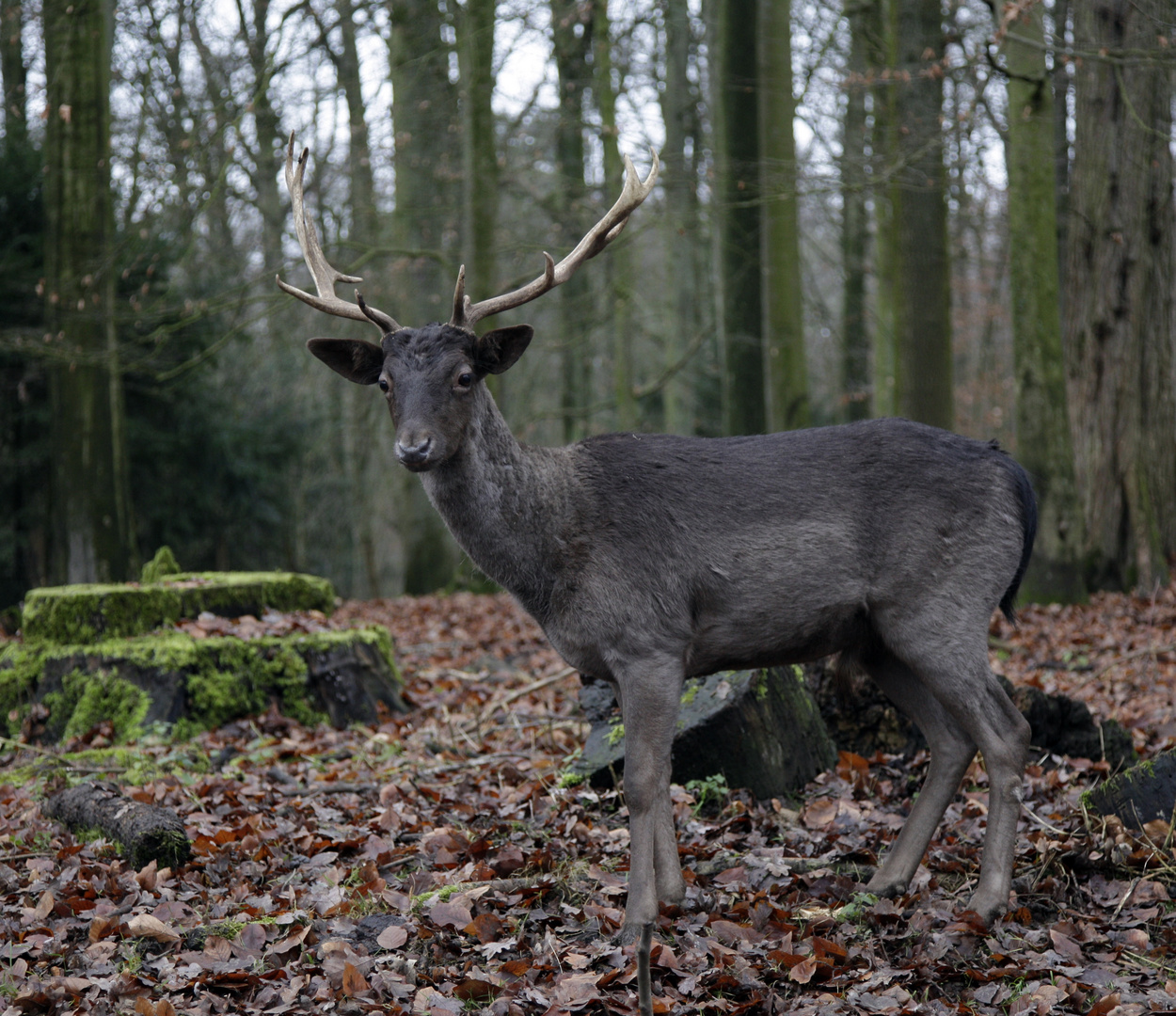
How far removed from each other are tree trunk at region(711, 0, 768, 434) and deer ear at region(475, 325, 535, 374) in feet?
31.5

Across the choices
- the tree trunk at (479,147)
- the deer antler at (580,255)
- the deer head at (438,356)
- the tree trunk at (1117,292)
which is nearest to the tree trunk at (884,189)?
the tree trunk at (1117,292)

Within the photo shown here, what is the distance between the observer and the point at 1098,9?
40.1 feet

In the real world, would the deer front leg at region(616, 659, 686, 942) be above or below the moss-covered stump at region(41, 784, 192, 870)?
above

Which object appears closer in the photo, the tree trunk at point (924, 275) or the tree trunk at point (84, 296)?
the tree trunk at point (924, 275)

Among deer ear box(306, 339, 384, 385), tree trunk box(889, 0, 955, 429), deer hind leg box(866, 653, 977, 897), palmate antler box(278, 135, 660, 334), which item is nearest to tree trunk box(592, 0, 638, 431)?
tree trunk box(889, 0, 955, 429)

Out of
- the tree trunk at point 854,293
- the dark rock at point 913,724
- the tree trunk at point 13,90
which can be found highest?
the tree trunk at point 13,90

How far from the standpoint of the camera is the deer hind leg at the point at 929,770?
498cm

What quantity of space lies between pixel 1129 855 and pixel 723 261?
40.8 ft

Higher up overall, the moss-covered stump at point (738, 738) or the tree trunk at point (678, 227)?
the tree trunk at point (678, 227)

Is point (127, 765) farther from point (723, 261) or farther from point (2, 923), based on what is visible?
point (723, 261)

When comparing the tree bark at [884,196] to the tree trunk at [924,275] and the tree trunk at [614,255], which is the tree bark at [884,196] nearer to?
the tree trunk at [924,275]

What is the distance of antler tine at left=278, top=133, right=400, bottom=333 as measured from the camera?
5285 mm

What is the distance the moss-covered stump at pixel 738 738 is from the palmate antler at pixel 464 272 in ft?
7.96

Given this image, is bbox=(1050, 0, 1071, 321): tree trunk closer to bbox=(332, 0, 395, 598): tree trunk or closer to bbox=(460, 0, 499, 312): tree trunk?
bbox=(460, 0, 499, 312): tree trunk
